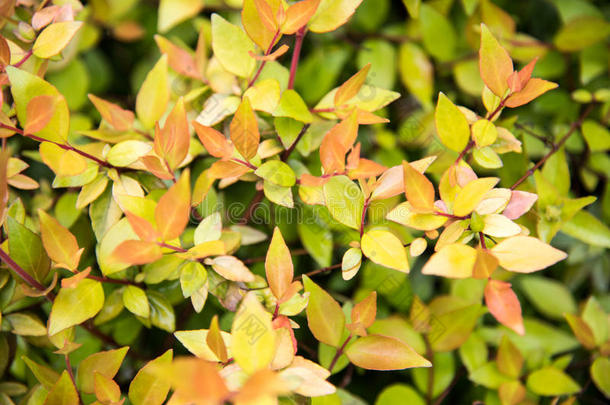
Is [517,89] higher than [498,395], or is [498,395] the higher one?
[517,89]

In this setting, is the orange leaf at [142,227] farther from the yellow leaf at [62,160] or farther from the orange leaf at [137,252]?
the yellow leaf at [62,160]

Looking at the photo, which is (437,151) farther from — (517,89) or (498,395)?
(498,395)

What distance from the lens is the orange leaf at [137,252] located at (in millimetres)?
443

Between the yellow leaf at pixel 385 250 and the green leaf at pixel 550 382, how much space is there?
0.37 metres

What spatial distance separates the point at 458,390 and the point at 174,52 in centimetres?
75

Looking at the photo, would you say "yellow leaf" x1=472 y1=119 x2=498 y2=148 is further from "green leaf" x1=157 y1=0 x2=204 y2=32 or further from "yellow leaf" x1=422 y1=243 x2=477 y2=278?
"green leaf" x1=157 y1=0 x2=204 y2=32

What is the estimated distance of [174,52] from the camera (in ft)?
2.34

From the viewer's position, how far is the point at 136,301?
0.59 m

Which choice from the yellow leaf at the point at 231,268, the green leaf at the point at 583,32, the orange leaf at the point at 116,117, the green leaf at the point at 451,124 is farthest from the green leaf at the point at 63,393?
the green leaf at the point at 583,32

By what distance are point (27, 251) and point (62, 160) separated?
14 cm

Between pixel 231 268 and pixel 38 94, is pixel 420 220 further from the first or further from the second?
pixel 38 94

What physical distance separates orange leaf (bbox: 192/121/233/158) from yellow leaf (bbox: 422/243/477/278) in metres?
0.25

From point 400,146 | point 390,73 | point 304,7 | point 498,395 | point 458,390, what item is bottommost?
point 458,390

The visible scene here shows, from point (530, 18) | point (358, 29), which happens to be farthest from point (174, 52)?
point (530, 18)
